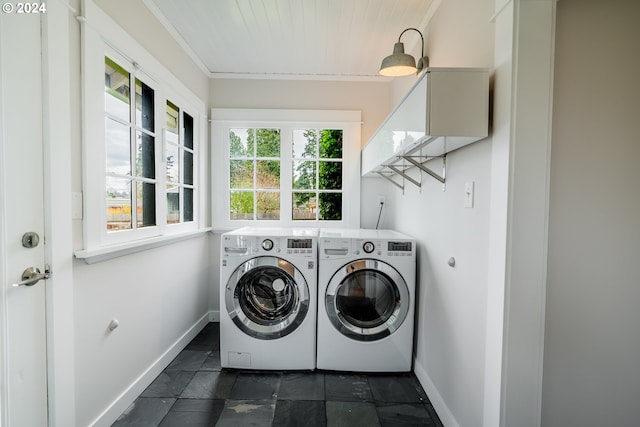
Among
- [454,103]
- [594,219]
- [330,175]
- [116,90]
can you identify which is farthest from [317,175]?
[594,219]

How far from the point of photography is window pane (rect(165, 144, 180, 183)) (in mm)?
2232

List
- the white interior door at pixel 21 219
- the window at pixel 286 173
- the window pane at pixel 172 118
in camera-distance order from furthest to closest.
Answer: the window at pixel 286 173
the window pane at pixel 172 118
the white interior door at pixel 21 219

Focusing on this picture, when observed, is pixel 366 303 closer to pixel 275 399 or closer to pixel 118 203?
pixel 275 399

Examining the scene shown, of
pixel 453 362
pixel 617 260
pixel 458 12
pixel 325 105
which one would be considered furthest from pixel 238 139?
pixel 617 260

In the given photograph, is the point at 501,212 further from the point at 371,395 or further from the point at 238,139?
the point at 238,139

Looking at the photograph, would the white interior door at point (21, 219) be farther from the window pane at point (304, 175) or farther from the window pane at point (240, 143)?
the window pane at point (304, 175)

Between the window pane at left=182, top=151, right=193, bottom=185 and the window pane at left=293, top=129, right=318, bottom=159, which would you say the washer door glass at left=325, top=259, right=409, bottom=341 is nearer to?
the window pane at left=293, top=129, right=318, bottom=159

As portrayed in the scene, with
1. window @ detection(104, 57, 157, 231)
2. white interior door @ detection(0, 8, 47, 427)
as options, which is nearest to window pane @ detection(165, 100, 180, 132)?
window @ detection(104, 57, 157, 231)

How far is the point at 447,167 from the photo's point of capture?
1610mm

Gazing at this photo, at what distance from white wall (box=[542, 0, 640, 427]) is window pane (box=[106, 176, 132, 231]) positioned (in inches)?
81.4

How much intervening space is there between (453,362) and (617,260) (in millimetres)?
846

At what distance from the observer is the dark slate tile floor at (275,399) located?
5.29ft

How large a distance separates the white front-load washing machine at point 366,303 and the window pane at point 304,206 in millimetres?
975

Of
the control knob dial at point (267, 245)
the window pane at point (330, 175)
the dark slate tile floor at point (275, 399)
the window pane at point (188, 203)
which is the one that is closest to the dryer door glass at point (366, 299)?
the dark slate tile floor at point (275, 399)
